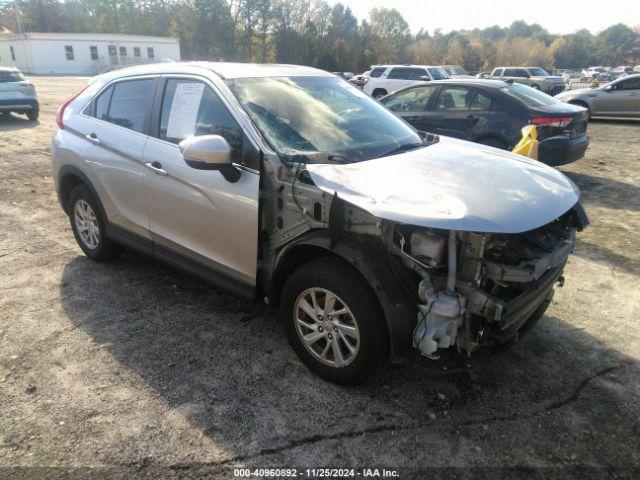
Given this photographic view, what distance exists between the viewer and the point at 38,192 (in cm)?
723

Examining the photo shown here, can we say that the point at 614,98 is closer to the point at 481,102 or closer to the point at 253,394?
the point at 481,102

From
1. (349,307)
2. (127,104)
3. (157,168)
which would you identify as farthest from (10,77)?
(349,307)

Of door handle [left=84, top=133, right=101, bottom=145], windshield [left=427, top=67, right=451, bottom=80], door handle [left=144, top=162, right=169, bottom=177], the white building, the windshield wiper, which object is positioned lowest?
the white building

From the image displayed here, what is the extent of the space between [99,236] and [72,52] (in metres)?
60.2

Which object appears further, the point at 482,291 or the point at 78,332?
the point at 78,332

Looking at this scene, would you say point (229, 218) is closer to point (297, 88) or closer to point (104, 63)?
point (297, 88)

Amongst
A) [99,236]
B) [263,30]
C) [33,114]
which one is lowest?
[33,114]

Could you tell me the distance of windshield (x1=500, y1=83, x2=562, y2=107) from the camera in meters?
7.45

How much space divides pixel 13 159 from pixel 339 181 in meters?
9.01

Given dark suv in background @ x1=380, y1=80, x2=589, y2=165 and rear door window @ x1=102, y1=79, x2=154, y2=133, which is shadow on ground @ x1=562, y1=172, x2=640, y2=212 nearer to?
dark suv in background @ x1=380, y1=80, x2=589, y2=165

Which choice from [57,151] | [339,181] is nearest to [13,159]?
[57,151]

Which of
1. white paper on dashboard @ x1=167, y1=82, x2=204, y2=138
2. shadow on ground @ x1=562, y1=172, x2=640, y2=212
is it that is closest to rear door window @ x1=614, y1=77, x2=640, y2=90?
shadow on ground @ x1=562, y1=172, x2=640, y2=212

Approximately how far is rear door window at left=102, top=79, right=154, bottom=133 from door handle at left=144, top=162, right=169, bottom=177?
1.15 feet

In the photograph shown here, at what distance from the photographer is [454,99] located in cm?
793
